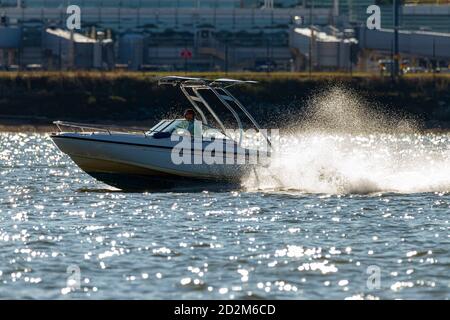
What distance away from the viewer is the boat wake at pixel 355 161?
3384 cm

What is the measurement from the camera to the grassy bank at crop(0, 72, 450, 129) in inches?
2913

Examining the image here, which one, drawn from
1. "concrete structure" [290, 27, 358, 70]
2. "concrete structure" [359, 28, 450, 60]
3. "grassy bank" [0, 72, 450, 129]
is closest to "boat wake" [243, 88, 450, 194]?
"grassy bank" [0, 72, 450, 129]

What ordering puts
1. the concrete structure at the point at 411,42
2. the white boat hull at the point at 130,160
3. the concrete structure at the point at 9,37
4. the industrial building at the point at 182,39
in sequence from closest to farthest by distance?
the white boat hull at the point at 130,160 → the concrete structure at the point at 411,42 → the industrial building at the point at 182,39 → the concrete structure at the point at 9,37

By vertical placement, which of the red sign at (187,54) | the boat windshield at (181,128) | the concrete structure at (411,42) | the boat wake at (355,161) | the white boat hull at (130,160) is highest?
the concrete structure at (411,42)

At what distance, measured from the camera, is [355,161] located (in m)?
38.6

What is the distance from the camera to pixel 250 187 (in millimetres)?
33531

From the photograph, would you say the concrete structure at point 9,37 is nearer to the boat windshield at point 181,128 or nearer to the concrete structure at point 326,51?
the concrete structure at point 326,51

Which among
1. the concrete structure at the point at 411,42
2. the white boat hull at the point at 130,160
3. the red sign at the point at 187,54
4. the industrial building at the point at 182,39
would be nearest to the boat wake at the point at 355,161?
the white boat hull at the point at 130,160

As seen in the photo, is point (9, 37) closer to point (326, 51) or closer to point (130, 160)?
point (326, 51)

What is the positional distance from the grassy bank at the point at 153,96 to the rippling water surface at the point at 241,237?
1402 inches

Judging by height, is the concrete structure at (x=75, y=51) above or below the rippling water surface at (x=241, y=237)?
above

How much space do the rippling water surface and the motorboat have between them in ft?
2.04

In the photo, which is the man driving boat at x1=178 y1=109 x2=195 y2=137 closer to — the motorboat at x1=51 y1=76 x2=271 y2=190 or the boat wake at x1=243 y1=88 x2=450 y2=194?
the motorboat at x1=51 y1=76 x2=271 y2=190
